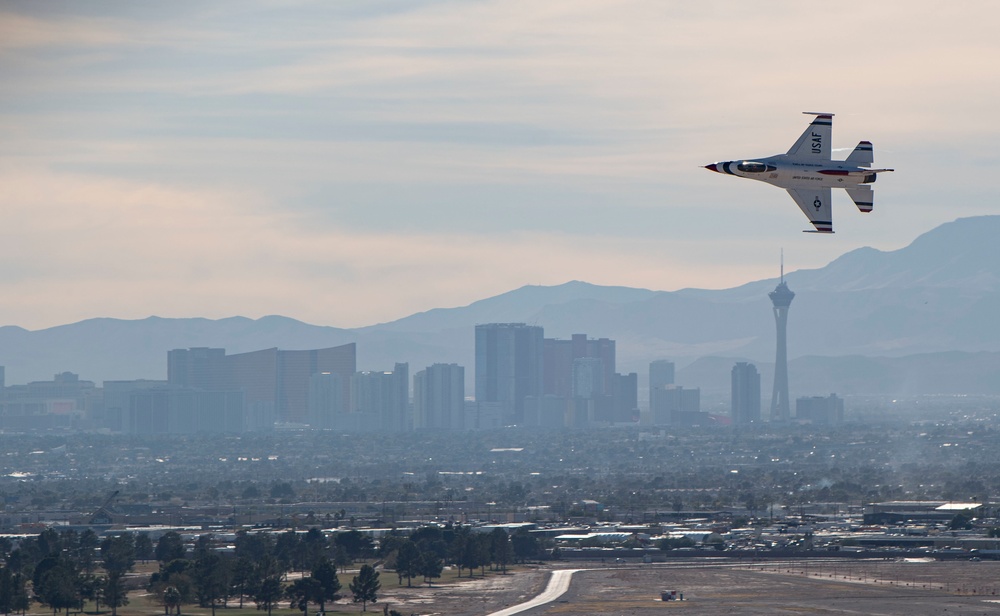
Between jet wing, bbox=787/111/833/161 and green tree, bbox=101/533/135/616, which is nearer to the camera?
jet wing, bbox=787/111/833/161

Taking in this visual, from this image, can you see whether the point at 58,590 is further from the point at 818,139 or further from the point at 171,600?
the point at 818,139

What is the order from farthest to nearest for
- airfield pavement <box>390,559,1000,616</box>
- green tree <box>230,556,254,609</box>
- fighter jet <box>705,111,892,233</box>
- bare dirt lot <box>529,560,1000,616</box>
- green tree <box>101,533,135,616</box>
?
green tree <box>230,556,254,609</box>
bare dirt lot <box>529,560,1000,616</box>
airfield pavement <box>390,559,1000,616</box>
green tree <box>101,533,135,616</box>
fighter jet <box>705,111,892,233</box>

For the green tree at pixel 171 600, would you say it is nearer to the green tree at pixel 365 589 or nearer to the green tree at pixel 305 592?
the green tree at pixel 305 592

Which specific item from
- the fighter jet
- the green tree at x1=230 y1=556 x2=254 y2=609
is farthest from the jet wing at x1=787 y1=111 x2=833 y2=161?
the green tree at x1=230 y1=556 x2=254 y2=609

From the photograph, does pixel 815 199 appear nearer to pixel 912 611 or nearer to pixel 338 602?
pixel 912 611

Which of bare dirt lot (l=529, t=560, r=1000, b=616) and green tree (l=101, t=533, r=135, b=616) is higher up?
green tree (l=101, t=533, r=135, b=616)

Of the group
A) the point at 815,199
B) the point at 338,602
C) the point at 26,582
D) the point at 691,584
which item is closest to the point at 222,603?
the point at 338,602

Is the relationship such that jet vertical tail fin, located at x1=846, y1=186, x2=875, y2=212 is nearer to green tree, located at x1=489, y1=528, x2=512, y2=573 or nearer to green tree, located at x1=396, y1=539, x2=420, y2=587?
green tree, located at x1=396, y1=539, x2=420, y2=587
